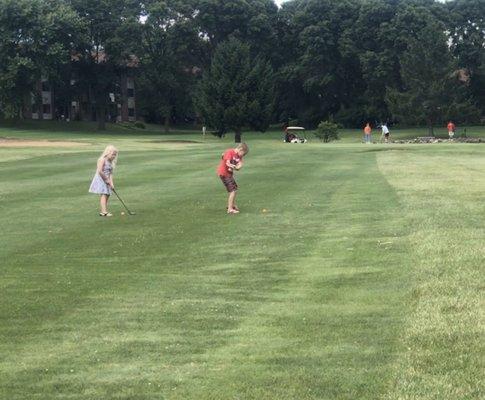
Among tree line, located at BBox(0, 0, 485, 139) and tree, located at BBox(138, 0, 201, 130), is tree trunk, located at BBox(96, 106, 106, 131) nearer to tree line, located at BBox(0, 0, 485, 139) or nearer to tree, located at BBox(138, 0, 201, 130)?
tree line, located at BBox(0, 0, 485, 139)

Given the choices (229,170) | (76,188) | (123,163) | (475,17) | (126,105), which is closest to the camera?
(229,170)

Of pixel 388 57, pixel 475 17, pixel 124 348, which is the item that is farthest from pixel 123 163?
pixel 475 17

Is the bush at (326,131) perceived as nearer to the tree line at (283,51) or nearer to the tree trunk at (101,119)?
the tree line at (283,51)

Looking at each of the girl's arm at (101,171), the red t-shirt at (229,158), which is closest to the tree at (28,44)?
the girl's arm at (101,171)

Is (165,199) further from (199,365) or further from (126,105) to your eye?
(126,105)

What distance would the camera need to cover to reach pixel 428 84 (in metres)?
85.8

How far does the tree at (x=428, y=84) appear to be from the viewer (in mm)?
85062

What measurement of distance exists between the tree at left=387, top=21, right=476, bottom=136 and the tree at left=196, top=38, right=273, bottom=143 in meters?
17.9

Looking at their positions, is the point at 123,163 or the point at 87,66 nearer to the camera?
the point at 123,163

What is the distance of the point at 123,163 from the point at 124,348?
26.4 meters

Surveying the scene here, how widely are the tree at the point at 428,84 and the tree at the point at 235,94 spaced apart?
17.9 meters

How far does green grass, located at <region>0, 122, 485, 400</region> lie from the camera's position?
6090 mm

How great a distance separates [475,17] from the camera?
100562 millimetres

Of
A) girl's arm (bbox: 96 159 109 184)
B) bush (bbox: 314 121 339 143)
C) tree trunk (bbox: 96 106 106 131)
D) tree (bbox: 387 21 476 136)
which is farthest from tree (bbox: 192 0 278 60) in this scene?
Answer: girl's arm (bbox: 96 159 109 184)
